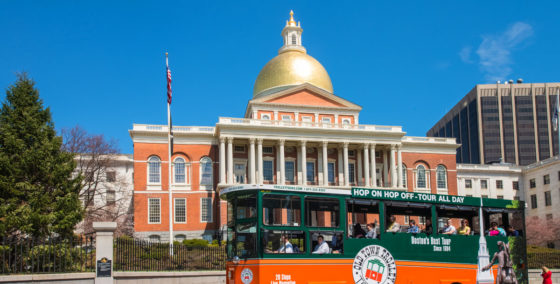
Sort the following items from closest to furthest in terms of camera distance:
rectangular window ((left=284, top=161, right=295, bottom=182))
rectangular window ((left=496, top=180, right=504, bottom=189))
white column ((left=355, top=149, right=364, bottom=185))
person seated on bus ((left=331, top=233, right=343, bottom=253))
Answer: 1. person seated on bus ((left=331, top=233, right=343, bottom=253))
2. rectangular window ((left=284, top=161, right=295, bottom=182))
3. white column ((left=355, top=149, right=364, bottom=185))
4. rectangular window ((left=496, top=180, right=504, bottom=189))

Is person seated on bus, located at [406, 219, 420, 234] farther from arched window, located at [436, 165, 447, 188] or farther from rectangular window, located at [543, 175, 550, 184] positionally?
rectangular window, located at [543, 175, 550, 184]

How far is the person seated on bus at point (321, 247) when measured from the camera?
658 inches

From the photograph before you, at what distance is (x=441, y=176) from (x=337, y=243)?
54.0 metres

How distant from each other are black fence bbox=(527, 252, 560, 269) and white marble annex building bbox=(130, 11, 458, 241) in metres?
28.9

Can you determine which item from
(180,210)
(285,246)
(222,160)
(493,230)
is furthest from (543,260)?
(180,210)

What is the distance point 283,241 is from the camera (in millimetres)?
16266

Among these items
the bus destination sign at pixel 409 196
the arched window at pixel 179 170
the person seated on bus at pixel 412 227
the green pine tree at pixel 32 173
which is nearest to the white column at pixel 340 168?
the arched window at pixel 179 170

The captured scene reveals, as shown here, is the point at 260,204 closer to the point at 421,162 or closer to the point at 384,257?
the point at 384,257

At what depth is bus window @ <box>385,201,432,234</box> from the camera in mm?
17844

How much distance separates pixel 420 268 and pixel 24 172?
18.2 metres

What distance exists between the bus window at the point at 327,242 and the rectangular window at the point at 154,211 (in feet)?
148

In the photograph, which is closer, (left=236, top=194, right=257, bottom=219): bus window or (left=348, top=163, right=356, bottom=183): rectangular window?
(left=236, top=194, right=257, bottom=219): bus window

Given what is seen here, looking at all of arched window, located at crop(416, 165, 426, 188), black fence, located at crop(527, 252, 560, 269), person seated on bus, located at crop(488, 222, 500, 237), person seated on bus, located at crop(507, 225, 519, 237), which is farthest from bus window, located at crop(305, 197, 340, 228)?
arched window, located at crop(416, 165, 426, 188)

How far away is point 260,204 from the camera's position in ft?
52.6
